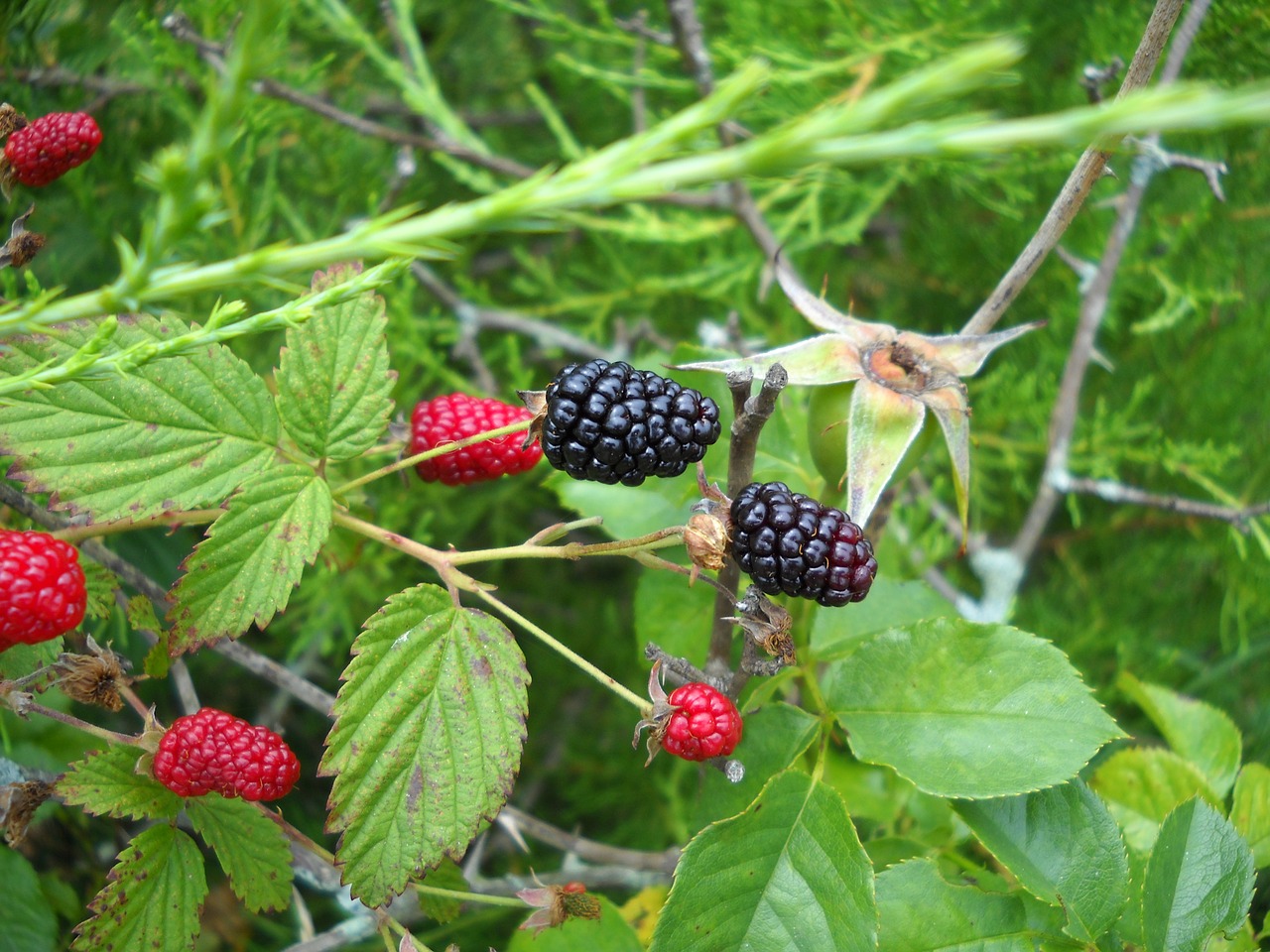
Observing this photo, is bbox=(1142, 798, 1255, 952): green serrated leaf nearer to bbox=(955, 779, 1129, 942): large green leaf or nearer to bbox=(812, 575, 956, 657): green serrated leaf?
bbox=(955, 779, 1129, 942): large green leaf

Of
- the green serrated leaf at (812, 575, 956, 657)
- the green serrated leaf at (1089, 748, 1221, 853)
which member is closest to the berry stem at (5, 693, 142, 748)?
the green serrated leaf at (812, 575, 956, 657)

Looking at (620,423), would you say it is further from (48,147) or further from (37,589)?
(48,147)

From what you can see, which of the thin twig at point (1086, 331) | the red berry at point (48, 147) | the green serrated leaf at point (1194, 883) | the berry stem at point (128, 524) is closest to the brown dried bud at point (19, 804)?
the berry stem at point (128, 524)

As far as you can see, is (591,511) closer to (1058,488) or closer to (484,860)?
(1058,488)

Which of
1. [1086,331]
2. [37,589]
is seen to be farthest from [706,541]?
[1086,331]

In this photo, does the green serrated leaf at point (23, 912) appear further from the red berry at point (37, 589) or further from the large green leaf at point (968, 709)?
the large green leaf at point (968, 709)

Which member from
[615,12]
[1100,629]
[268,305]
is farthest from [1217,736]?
[615,12]
